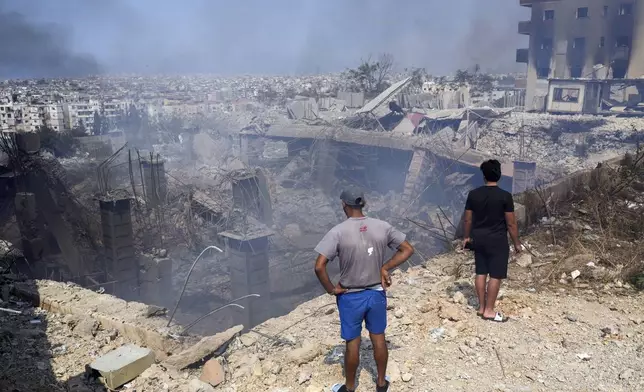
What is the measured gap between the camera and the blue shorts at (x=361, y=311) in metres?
3.09

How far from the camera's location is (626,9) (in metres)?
32.1

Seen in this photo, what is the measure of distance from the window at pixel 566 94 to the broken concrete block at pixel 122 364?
2862 centimetres

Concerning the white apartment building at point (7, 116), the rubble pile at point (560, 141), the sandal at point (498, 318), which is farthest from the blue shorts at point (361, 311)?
the white apartment building at point (7, 116)

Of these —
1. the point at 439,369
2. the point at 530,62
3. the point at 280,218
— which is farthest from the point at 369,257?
the point at 530,62

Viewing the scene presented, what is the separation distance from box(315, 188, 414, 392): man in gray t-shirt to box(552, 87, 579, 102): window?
1111 inches

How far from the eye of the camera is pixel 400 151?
55.5 ft

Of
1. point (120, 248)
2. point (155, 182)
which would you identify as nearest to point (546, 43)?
point (155, 182)

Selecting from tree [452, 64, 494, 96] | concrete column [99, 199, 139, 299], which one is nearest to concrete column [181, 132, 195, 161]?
concrete column [99, 199, 139, 299]

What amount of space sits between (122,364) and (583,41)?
37401 millimetres

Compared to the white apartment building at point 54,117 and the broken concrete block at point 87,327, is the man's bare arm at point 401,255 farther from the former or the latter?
Result: the white apartment building at point 54,117

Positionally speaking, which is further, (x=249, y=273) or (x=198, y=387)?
(x=249, y=273)

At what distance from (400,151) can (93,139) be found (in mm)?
11846

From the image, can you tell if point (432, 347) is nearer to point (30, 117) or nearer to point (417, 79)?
point (30, 117)

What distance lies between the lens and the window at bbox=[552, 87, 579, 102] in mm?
27516
